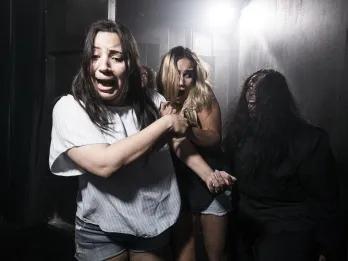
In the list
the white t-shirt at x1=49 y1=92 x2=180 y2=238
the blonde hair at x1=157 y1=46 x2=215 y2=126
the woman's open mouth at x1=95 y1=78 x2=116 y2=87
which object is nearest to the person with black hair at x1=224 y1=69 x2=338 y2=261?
the blonde hair at x1=157 y1=46 x2=215 y2=126

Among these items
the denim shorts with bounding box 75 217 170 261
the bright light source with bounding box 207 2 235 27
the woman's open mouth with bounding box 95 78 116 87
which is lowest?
the denim shorts with bounding box 75 217 170 261

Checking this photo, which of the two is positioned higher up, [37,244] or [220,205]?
[220,205]

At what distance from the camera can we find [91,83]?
2.78 feet

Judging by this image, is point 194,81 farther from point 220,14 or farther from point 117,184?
point 117,184

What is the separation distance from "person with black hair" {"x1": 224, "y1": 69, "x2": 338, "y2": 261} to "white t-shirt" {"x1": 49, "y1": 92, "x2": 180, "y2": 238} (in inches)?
13.5

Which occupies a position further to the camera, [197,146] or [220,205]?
[220,205]

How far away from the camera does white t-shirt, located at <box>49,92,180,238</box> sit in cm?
79

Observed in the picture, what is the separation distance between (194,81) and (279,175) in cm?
39

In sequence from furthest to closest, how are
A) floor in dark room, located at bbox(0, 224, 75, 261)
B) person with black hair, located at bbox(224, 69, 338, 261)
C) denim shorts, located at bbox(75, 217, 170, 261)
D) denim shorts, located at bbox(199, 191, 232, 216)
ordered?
floor in dark room, located at bbox(0, 224, 75, 261), denim shorts, located at bbox(199, 191, 232, 216), person with black hair, located at bbox(224, 69, 338, 261), denim shorts, located at bbox(75, 217, 170, 261)

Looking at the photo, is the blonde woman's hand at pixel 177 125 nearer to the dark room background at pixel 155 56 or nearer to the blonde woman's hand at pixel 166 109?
the blonde woman's hand at pixel 166 109

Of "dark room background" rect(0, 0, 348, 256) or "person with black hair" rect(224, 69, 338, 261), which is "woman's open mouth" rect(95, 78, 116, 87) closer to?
"dark room background" rect(0, 0, 348, 256)

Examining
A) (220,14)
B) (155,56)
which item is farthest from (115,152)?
(220,14)

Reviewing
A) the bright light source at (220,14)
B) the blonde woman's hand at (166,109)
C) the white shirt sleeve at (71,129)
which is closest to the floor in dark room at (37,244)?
the white shirt sleeve at (71,129)

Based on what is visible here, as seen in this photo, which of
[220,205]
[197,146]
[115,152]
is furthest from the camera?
[220,205]
